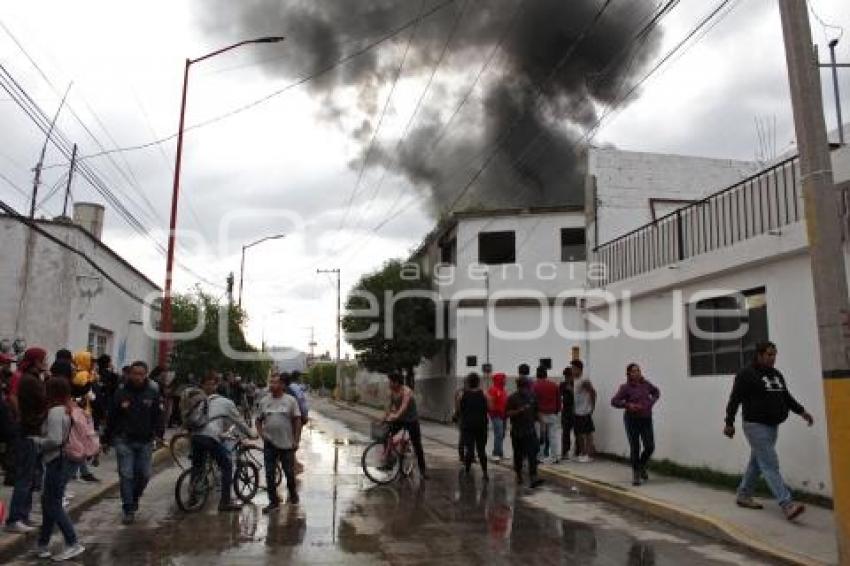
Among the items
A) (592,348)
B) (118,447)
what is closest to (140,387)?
(118,447)

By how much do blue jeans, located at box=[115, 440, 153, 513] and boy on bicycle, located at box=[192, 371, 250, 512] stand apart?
68cm

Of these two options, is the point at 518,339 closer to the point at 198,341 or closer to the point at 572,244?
the point at 572,244

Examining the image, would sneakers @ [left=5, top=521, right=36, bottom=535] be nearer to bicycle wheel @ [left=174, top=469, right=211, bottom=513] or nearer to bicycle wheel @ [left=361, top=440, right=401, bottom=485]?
bicycle wheel @ [left=174, top=469, right=211, bottom=513]

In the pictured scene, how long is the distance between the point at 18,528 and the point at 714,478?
8.83 m

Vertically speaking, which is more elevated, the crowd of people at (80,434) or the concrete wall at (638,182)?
the concrete wall at (638,182)

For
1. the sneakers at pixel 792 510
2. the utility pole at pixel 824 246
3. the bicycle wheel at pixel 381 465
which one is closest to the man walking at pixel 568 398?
the bicycle wheel at pixel 381 465

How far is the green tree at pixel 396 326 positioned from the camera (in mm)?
30891

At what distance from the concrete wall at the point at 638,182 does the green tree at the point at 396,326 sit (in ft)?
40.0

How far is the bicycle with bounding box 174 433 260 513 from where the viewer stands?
9641 millimetres

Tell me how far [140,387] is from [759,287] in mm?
8117

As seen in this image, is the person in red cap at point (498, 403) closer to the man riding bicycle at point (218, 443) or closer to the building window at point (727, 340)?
the building window at point (727, 340)

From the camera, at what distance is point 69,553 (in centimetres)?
699

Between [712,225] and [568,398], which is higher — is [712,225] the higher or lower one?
the higher one

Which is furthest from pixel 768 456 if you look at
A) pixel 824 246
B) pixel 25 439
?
pixel 25 439
